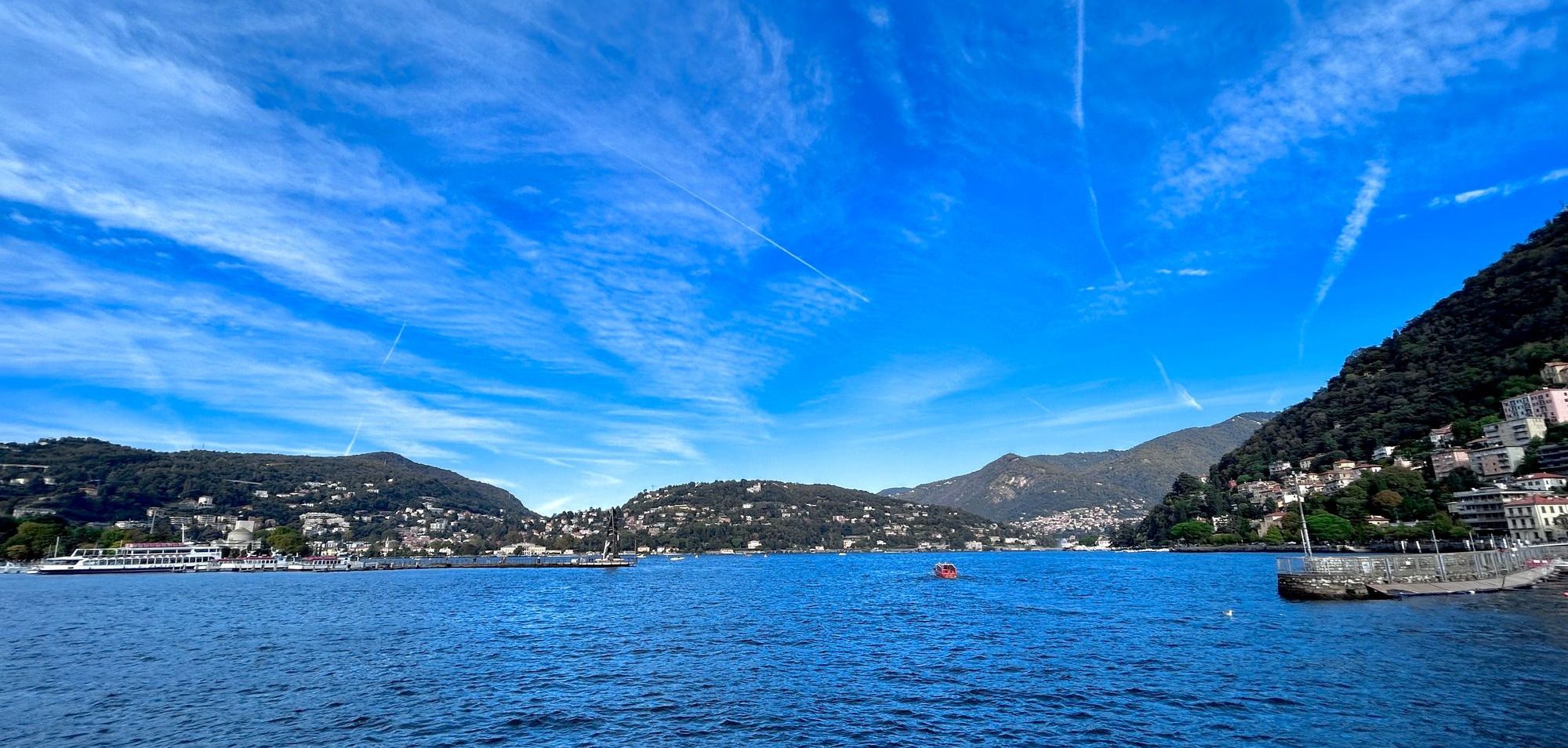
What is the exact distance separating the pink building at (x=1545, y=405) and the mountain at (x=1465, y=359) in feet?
23.9

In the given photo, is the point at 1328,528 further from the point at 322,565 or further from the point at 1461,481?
the point at 322,565

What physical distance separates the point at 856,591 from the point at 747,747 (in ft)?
205

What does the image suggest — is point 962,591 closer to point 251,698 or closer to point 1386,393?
point 251,698

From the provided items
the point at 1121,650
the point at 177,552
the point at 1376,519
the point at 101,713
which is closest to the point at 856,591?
the point at 1121,650

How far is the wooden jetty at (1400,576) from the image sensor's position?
5125 cm

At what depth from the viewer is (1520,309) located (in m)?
145

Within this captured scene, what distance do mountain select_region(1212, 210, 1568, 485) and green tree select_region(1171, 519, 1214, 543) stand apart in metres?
33.0

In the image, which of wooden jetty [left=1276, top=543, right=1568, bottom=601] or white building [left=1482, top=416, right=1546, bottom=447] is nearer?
wooden jetty [left=1276, top=543, right=1568, bottom=601]

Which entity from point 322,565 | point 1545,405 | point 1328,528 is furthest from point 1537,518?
point 322,565

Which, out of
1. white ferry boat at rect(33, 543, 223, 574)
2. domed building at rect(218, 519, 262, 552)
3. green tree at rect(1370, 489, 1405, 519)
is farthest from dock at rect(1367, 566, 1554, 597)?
domed building at rect(218, 519, 262, 552)

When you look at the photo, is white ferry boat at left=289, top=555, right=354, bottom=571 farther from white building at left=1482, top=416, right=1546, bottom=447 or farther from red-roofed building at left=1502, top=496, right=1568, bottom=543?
white building at left=1482, top=416, right=1546, bottom=447

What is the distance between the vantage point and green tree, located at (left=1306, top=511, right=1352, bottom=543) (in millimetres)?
126562

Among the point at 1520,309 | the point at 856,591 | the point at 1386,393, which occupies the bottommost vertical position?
the point at 856,591

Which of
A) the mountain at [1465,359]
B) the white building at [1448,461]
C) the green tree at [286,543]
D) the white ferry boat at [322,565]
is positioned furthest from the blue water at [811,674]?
the green tree at [286,543]
